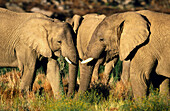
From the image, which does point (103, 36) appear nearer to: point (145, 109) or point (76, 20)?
point (145, 109)

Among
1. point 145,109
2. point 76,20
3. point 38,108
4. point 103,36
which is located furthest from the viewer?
point 76,20

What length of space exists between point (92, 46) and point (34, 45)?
4.10 feet

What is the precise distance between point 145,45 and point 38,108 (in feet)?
7.20

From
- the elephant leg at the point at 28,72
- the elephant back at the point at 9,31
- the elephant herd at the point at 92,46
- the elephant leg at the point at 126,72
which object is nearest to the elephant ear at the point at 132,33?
the elephant herd at the point at 92,46

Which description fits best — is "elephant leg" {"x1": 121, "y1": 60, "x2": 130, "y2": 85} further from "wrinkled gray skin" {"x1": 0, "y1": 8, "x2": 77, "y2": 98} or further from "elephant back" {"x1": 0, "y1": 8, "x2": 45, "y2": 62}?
"elephant back" {"x1": 0, "y1": 8, "x2": 45, "y2": 62}

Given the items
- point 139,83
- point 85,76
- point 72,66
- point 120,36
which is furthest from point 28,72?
point 139,83

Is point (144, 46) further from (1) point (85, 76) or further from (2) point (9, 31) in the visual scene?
(2) point (9, 31)

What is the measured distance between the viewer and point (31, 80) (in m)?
7.29

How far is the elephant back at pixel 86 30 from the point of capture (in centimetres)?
860

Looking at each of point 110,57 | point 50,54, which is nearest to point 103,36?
point 110,57

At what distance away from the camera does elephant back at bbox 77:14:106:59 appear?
8595 millimetres

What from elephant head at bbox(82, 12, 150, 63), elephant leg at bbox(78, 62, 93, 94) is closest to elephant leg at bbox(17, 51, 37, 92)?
elephant leg at bbox(78, 62, 93, 94)

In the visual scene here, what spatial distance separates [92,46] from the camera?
6.86 m

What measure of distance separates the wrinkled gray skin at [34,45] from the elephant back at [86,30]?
125 cm
